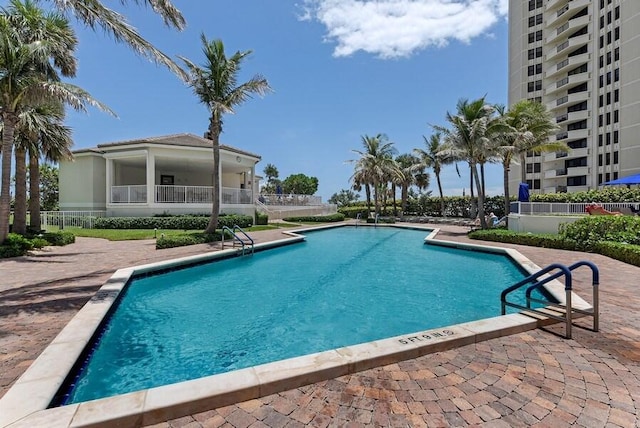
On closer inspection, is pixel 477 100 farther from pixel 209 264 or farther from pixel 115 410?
pixel 115 410

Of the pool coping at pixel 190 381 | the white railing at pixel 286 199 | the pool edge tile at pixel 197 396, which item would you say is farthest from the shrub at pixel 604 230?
the white railing at pixel 286 199

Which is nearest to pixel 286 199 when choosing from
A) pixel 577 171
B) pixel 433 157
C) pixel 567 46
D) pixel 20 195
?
pixel 433 157

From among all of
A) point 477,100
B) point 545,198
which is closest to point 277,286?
point 477,100

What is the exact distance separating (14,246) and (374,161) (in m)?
28.4

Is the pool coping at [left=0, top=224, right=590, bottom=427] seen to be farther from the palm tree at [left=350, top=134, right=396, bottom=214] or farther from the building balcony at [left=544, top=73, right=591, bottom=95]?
the building balcony at [left=544, top=73, right=591, bottom=95]

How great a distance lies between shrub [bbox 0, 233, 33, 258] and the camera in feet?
35.7

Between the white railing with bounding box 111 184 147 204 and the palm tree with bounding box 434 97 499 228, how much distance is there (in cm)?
2174

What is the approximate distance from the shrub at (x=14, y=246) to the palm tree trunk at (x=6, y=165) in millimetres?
246

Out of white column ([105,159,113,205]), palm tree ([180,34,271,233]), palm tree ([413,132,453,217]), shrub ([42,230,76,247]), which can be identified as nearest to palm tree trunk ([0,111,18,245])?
shrub ([42,230,76,247])

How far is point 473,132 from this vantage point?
19812 mm

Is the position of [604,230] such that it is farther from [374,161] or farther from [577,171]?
[577,171]

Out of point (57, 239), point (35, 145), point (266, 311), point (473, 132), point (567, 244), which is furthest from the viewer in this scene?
point (473, 132)

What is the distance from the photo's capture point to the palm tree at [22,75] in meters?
10.4

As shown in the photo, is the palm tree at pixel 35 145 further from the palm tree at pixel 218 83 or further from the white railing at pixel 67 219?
the palm tree at pixel 218 83
